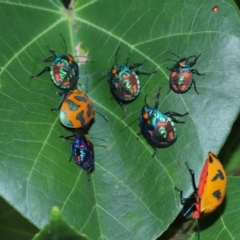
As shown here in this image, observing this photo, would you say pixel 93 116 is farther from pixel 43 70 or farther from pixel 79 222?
pixel 79 222

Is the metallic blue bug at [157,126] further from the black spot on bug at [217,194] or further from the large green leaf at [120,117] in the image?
the black spot on bug at [217,194]

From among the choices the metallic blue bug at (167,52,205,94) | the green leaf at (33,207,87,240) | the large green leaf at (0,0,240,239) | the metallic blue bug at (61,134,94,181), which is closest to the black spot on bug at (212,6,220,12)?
the large green leaf at (0,0,240,239)

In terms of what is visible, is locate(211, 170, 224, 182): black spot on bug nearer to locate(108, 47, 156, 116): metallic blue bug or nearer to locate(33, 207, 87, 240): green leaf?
locate(108, 47, 156, 116): metallic blue bug

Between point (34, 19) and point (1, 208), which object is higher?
point (34, 19)

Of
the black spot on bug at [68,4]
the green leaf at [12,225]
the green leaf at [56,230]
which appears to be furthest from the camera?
the green leaf at [12,225]

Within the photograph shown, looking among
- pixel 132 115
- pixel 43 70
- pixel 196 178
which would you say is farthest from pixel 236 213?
pixel 43 70

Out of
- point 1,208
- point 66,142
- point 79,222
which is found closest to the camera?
point 79,222

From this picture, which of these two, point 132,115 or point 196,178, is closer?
point 196,178

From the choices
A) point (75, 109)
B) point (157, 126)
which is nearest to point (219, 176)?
point (157, 126)

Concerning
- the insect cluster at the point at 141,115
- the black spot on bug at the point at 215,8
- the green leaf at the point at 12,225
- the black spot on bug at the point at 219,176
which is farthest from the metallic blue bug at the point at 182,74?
the green leaf at the point at 12,225
